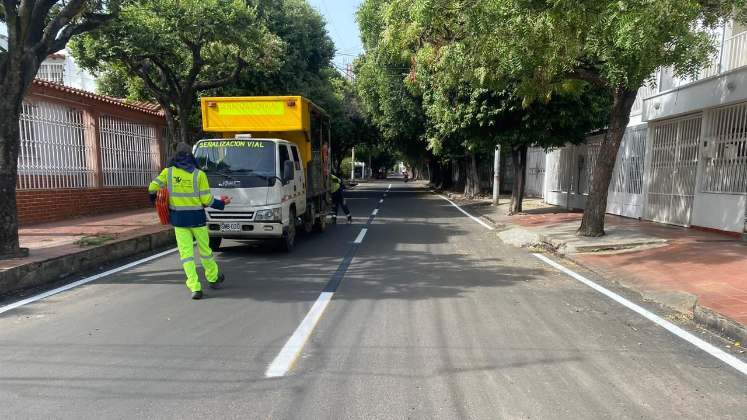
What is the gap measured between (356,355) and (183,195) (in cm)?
335

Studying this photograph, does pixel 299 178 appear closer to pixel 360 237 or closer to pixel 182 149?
pixel 360 237

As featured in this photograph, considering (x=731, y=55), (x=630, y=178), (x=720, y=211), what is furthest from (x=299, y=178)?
(x=630, y=178)

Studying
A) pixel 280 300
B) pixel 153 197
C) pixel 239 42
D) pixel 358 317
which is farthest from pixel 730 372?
pixel 239 42

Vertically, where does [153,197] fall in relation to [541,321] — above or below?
above

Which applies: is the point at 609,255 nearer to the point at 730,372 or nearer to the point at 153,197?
the point at 730,372

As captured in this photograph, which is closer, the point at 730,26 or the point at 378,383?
the point at 378,383

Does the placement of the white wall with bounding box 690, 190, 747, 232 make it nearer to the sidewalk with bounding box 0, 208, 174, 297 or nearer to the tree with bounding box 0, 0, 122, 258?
the sidewalk with bounding box 0, 208, 174, 297

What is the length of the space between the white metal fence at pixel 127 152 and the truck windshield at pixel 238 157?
7.49 meters

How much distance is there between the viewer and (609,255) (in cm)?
894

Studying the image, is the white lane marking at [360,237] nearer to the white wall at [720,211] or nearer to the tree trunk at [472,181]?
the white wall at [720,211]

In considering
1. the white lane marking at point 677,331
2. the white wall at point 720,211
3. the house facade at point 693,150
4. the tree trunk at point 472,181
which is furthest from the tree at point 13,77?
the tree trunk at point 472,181

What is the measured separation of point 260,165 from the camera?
8.58 meters

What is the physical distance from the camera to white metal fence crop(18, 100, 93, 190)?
1127 cm

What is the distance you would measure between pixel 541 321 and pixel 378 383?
2376 millimetres
